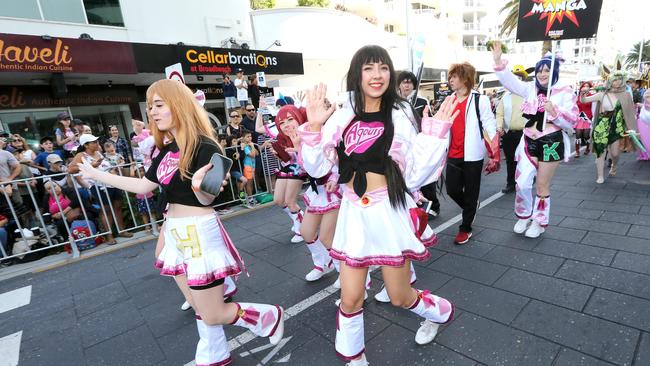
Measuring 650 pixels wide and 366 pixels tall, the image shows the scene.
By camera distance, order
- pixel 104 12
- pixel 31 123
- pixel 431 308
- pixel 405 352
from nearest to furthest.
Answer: pixel 431 308 < pixel 405 352 < pixel 31 123 < pixel 104 12

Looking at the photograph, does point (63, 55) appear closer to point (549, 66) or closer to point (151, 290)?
point (151, 290)

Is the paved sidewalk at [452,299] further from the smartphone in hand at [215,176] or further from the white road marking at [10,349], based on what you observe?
the smartphone in hand at [215,176]

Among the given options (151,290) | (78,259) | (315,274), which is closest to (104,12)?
(78,259)

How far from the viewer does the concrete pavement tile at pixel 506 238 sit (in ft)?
12.8

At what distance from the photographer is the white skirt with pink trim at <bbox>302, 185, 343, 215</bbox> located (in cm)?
315

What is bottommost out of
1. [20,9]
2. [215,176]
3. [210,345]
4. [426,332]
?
[426,332]

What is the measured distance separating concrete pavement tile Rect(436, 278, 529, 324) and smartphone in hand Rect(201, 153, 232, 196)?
220 centimetres

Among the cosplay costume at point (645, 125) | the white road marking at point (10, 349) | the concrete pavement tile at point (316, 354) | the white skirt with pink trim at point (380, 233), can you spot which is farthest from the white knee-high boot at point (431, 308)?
the cosplay costume at point (645, 125)

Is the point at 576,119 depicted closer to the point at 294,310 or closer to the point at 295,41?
the point at 294,310

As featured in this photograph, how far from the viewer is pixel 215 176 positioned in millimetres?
1938

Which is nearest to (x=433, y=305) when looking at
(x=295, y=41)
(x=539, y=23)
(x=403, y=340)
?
(x=403, y=340)

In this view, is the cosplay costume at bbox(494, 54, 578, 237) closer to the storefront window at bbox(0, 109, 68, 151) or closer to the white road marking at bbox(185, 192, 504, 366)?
the white road marking at bbox(185, 192, 504, 366)

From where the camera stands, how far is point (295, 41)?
1850cm

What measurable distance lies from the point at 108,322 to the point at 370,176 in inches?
115
